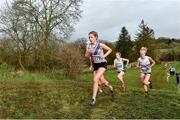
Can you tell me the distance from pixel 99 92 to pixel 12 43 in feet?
112

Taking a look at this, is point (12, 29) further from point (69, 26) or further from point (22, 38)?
point (69, 26)

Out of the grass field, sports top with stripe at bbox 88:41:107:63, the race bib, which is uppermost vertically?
sports top with stripe at bbox 88:41:107:63

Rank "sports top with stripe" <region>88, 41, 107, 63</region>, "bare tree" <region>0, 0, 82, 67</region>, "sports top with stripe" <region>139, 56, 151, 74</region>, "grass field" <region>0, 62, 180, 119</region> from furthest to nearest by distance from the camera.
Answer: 1. "bare tree" <region>0, 0, 82, 67</region>
2. "sports top with stripe" <region>139, 56, 151, 74</region>
3. "sports top with stripe" <region>88, 41, 107, 63</region>
4. "grass field" <region>0, 62, 180, 119</region>

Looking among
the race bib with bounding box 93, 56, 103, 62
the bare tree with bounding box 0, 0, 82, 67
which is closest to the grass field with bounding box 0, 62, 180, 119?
the race bib with bounding box 93, 56, 103, 62

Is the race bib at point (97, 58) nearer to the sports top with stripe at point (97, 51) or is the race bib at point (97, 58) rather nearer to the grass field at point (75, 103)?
the sports top with stripe at point (97, 51)

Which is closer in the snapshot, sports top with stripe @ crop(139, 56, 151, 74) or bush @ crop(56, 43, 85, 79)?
sports top with stripe @ crop(139, 56, 151, 74)

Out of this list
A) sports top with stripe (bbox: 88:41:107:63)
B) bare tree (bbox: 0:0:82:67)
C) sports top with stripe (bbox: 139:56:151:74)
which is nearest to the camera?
sports top with stripe (bbox: 88:41:107:63)

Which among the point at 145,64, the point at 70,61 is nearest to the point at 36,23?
the point at 70,61

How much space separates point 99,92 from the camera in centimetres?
1435

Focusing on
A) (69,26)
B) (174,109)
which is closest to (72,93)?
(174,109)

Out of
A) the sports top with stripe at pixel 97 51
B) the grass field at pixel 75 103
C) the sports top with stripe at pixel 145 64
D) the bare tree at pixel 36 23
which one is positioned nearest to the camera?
the grass field at pixel 75 103

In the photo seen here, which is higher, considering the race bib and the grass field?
the race bib

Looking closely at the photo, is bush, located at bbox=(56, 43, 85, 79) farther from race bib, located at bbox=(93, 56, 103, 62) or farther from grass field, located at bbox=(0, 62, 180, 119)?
race bib, located at bbox=(93, 56, 103, 62)

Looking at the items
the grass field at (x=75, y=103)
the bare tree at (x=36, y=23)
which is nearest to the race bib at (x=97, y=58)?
the grass field at (x=75, y=103)
